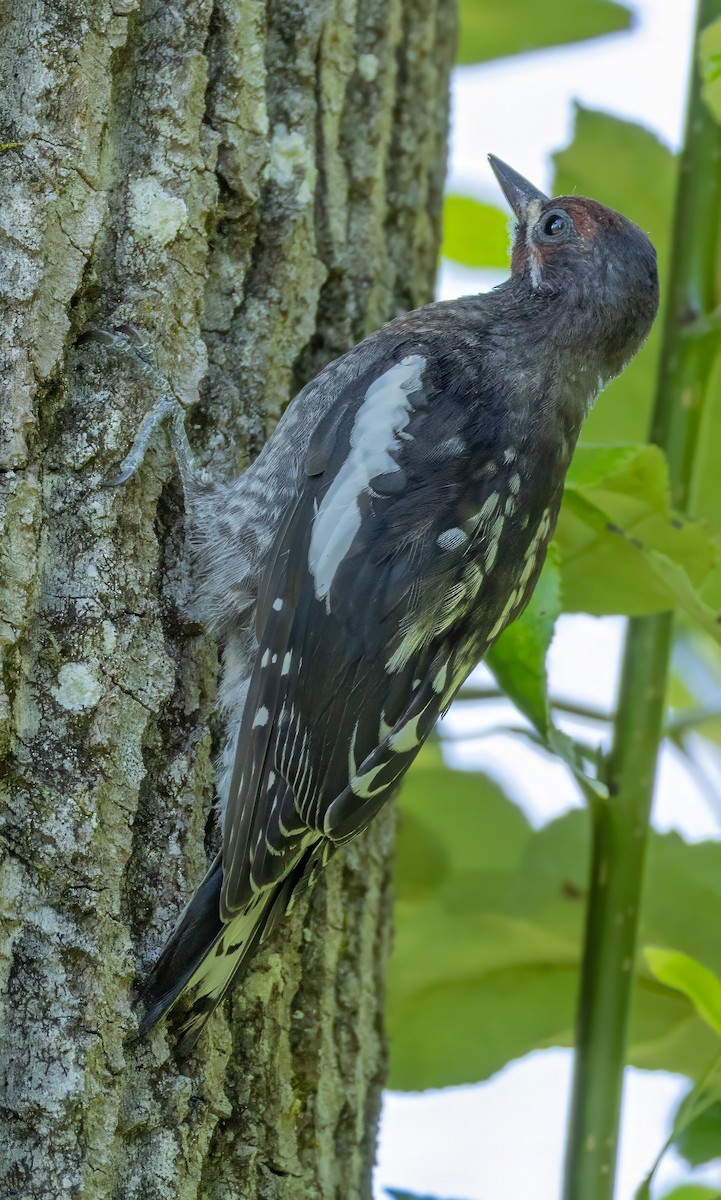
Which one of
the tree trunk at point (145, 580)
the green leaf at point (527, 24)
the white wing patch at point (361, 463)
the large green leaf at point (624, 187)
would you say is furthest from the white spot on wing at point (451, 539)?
the green leaf at point (527, 24)

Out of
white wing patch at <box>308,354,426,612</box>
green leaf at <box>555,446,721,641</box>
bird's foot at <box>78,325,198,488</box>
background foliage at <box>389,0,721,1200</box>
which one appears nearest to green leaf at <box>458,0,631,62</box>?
background foliage at <box>389,0,721,1200</box>

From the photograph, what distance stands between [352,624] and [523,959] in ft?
2.15

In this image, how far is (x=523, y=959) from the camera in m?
2.02

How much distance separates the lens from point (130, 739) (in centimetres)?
160

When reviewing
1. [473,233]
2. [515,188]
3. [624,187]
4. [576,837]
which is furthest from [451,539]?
[473,233]

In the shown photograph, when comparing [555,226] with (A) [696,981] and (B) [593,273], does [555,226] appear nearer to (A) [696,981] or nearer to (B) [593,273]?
(B) [593,273]

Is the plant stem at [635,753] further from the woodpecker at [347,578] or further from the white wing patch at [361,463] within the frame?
the white wing patch at [361,463]

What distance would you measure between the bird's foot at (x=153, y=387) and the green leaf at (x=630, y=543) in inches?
22.4

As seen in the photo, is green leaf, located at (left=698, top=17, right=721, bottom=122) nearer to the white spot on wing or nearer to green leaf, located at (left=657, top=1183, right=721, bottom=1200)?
the white spot on wing

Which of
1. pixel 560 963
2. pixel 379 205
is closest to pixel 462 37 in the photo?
pixel 379 205

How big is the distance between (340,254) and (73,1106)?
133cm

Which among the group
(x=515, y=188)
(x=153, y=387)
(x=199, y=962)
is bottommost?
(x=199, y=962)

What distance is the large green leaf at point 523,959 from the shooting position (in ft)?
6.33

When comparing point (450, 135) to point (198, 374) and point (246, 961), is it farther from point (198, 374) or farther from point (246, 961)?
point (246, 961)
